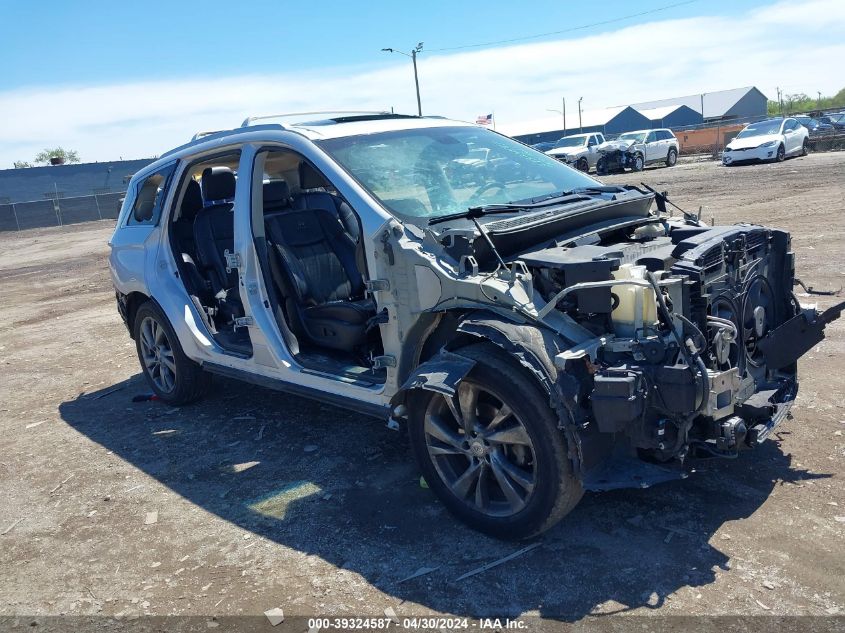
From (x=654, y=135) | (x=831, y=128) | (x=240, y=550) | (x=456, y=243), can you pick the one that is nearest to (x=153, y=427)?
(x=240, y=550)

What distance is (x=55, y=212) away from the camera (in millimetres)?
37344

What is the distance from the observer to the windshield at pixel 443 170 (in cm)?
430

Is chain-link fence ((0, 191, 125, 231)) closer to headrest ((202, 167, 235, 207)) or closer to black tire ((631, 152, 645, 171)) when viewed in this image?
black tire ((631, 152, 645, 171))

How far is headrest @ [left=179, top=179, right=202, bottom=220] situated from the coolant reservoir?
3.87 m

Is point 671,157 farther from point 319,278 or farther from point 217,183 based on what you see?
point 319,278

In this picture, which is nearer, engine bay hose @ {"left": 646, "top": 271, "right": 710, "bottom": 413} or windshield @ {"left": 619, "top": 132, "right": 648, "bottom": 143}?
engine bay hose @ {"left": 646, "top": 271, "right": 710, "bottom": 413}

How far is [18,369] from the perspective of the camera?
26.8ft

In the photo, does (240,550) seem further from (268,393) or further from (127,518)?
(268,393)

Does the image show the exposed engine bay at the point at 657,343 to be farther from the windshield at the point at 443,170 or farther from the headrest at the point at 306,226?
the headrest at the point at 306,226

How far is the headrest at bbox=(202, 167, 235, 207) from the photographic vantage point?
5691mm

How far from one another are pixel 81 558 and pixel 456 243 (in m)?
2.58

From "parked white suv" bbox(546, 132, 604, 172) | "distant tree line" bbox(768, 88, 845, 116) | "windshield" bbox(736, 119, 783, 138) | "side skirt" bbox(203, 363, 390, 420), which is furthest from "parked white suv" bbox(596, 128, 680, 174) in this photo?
"distant tree line" bbox(768, 88, 845, 116)

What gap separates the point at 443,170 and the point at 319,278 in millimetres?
1270

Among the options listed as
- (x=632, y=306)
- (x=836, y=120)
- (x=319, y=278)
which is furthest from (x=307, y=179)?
(x=836, y=120)
